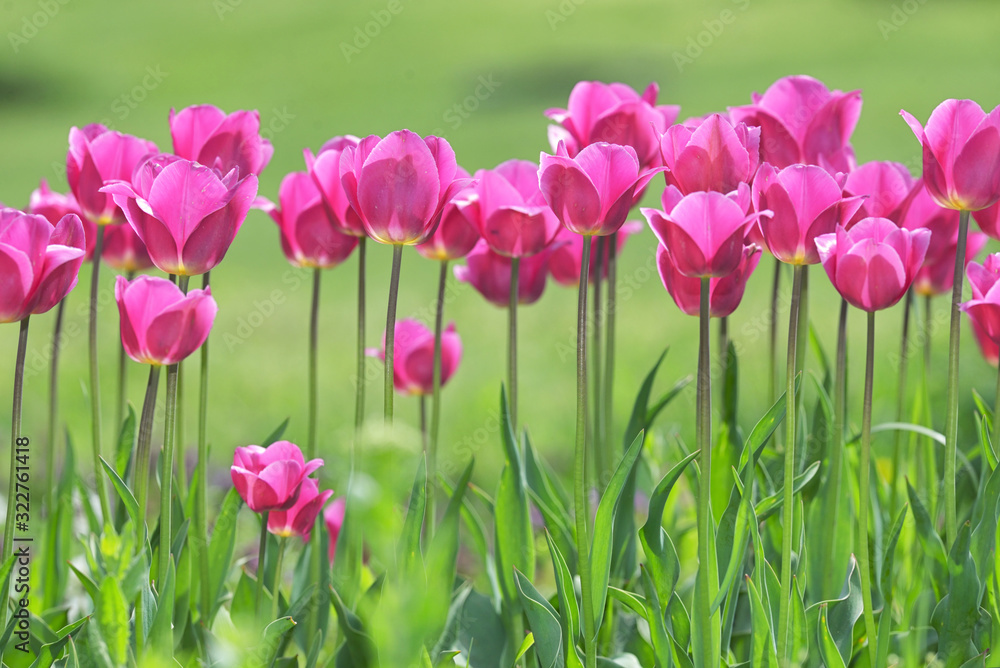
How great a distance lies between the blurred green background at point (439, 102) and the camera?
161 inches

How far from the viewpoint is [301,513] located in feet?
4.28

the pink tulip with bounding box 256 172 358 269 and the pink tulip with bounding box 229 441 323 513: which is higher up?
the pink tulip with bounding box 256 172 358 269

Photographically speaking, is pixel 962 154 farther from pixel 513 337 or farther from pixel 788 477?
pixel 513 337

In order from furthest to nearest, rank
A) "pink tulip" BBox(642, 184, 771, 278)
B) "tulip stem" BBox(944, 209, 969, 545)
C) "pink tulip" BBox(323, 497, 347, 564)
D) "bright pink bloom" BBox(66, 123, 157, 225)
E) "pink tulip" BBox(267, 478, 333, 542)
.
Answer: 1. "pink tulip" BBox(323, 497, 347, 564)
2. "bright pink bloom" BBox(66, 123, 157, 225)
3. "pink tulip" BBox(267, 478, 333, 542)
4. "tulip stem" BBox(944, 209, 969, 545)
5. "pink tulip" BBox(642, 184, 771, 278)

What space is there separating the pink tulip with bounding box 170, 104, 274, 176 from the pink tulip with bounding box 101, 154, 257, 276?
0.23m

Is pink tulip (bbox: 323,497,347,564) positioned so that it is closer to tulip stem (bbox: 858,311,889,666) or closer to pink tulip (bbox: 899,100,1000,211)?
tulip stem (bbox: 858,311,889,666)

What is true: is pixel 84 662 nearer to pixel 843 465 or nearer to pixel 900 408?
pixel 843 465

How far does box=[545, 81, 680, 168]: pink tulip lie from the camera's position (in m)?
1.36

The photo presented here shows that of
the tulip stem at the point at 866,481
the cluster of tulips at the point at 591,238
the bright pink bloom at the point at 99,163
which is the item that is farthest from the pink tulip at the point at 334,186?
the tulip stem at the point at 866,481

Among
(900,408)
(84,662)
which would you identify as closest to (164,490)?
(84,662)

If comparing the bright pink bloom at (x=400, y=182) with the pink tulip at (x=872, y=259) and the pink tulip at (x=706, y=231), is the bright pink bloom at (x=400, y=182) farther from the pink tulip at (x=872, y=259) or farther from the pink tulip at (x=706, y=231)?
the pink tulip at (x=872, y=259)

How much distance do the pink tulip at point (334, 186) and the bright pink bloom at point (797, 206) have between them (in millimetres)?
527

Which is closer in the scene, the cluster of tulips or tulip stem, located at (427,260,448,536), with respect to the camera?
the cluster of tulips

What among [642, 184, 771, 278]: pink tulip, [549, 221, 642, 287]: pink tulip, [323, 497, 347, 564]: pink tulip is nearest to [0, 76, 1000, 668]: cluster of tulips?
[642, 184, 771, 278]: pink tulip
